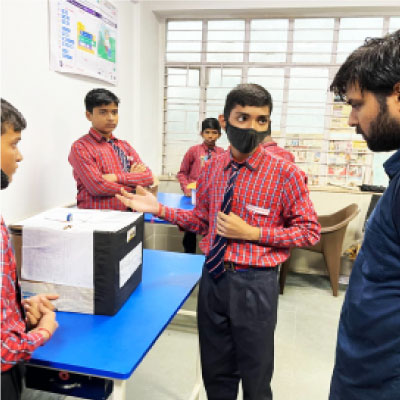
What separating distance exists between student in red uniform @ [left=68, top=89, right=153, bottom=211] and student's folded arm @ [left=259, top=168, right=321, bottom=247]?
120 cm

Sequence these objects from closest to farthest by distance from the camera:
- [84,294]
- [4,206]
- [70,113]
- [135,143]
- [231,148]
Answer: [84,294] < [231,148] < [4,206] < [70,113] < [135,143]

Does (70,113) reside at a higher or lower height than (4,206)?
higher

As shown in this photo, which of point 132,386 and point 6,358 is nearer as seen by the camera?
point 6,358

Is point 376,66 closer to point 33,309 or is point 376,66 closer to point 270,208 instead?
point 270,208

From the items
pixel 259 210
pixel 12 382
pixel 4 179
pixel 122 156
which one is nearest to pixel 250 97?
pixel 259 210

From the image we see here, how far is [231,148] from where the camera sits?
1388mm

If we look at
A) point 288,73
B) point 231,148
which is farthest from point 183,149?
Result: point 231,148

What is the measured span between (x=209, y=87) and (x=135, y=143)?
1144 mm

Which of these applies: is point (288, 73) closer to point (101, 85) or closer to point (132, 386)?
point (101, 85)

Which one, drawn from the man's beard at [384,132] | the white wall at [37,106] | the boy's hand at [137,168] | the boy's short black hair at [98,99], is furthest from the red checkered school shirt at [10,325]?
the boy's hand at [137,168]

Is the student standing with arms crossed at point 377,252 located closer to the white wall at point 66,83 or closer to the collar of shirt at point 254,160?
the collar of shirt at point 254,160

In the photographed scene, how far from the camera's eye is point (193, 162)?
3787 millimetres

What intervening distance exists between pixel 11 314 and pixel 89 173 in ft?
4.65

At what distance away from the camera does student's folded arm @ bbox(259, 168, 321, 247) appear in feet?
4.18
